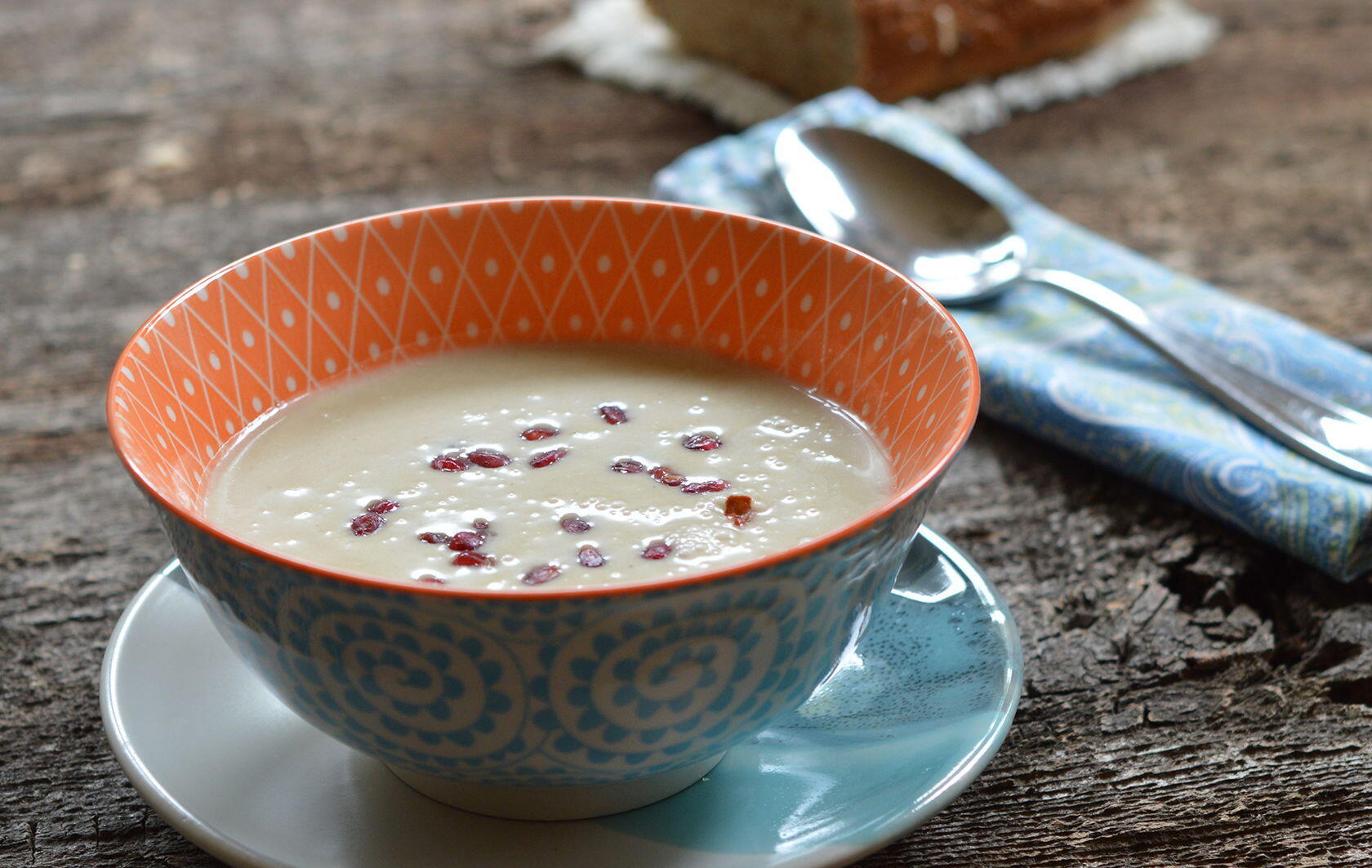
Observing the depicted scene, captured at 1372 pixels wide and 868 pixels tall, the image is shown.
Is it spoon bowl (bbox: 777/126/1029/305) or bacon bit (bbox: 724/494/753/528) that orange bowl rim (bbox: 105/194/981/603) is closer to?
bacon bit (bbox: 724/494/753/528)

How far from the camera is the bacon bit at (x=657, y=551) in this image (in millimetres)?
737

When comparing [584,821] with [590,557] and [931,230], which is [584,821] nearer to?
[590,557]

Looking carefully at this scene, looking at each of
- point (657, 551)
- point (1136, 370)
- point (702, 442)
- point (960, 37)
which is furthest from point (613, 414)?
point (960, 37)

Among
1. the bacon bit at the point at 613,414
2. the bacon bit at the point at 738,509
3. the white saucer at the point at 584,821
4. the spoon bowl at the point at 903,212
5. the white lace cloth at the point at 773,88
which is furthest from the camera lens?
the white lace cloth at the point at 773,88

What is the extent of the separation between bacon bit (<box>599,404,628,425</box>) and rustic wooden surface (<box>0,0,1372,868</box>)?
0.34 metres

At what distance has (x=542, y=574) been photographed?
713 millimetres

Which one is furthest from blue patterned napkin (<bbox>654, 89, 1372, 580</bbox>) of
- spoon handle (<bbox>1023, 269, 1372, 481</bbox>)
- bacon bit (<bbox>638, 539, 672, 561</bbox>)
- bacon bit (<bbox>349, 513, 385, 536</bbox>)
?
bacon bit (<bbox>349, 513, 385, 536</bbox>)

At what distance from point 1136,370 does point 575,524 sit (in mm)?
735

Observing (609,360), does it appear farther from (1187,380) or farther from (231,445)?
(1187,380)

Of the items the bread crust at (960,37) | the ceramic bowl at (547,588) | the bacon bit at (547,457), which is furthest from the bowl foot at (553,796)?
the bread crust at (960,37)

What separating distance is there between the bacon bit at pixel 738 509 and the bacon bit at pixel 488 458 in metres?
0.15

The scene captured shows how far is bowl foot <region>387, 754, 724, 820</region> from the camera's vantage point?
69 centimetres

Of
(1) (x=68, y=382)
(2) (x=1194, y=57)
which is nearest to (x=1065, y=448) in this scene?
(1) (x=68, y=382)

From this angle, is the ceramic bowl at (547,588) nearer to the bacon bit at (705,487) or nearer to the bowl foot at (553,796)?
the bowl foot at (553,796)
